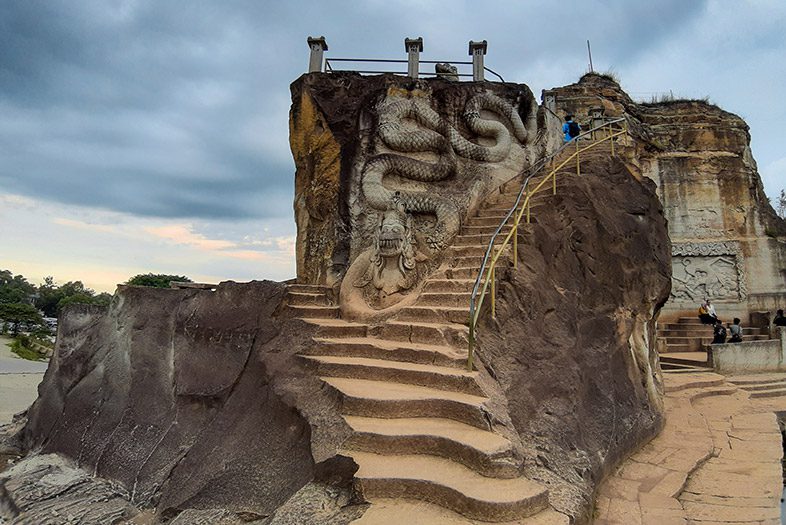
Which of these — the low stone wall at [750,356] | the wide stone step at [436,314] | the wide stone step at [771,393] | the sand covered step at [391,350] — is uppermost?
the wide stone step at [436,314]

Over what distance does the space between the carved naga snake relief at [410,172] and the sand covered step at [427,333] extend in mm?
733

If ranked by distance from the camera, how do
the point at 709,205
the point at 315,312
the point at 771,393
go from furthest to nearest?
the point at 709,205
the point at 771,393
the point at 315,312

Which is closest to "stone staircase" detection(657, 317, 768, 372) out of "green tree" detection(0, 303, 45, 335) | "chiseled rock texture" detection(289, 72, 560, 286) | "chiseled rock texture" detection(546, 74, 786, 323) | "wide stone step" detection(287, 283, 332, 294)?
"chiseled rock texture" detection(546, 74, 786, 323)

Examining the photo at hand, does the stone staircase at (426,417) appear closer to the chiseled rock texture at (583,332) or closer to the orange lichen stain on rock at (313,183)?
the chiseled rock texture at (583,332)

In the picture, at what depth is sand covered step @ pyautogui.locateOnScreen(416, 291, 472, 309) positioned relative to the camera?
5.38m

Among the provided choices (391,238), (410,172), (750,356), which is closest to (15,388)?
(410,172)

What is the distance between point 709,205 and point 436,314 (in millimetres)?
18037

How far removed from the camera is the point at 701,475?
4941 millimetres

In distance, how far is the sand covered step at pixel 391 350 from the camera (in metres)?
4.44

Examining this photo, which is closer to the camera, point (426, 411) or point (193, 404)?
point (426, 411)

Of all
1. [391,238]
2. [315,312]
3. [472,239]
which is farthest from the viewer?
[472,239]

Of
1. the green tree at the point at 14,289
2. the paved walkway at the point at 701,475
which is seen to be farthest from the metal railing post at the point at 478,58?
the green tree at the point at 14,289

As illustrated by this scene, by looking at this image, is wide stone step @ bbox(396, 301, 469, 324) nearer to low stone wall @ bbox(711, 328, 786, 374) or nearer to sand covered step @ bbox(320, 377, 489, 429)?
sand covered step @ bbox(320, 377, 489, 429)

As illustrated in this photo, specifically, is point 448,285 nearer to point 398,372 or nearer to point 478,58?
point 398,372
